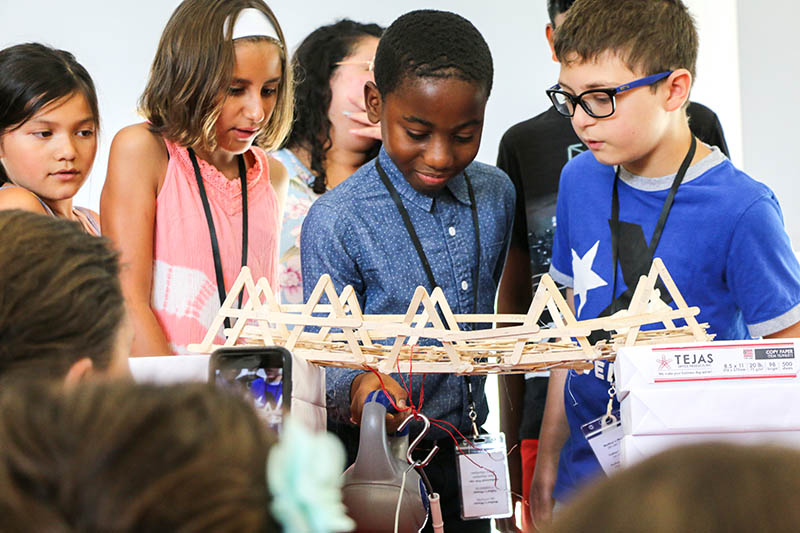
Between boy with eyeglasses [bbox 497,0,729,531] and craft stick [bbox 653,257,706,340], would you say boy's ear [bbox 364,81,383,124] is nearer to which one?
boy with eyeglasses [bbox 497,0,729,531]

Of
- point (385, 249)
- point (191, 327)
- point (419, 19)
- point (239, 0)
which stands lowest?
point (191, 327)

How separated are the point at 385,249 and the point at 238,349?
594mm

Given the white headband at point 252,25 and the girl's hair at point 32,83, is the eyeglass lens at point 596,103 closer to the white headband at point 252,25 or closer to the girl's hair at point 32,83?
the white headband at point 252,25

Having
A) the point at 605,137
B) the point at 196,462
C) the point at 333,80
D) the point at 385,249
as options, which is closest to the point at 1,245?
the point at 196,462

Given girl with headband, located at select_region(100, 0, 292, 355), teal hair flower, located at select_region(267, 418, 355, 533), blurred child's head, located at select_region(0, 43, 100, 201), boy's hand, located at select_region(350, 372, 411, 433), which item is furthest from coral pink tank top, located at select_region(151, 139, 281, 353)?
teal hair flower, located at select_region(267, 418, 355, 533)

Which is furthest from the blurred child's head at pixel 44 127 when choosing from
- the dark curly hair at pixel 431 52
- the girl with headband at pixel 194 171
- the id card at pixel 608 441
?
the id card at pixel 608 441

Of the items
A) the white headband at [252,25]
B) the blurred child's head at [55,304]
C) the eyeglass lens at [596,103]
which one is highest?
the white headband at [252,25]

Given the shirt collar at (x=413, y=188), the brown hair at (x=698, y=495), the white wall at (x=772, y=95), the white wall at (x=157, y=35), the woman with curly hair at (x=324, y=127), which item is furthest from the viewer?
the white wall at (x=157, y=35)

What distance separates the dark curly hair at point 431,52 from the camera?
4.99 feet

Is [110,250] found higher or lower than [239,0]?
lower

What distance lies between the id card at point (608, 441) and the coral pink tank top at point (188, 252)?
842 millimetres

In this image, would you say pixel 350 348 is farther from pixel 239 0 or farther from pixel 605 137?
pixel 239 0

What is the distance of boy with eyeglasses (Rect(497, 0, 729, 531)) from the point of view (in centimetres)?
194

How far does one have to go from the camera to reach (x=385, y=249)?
1561mm
